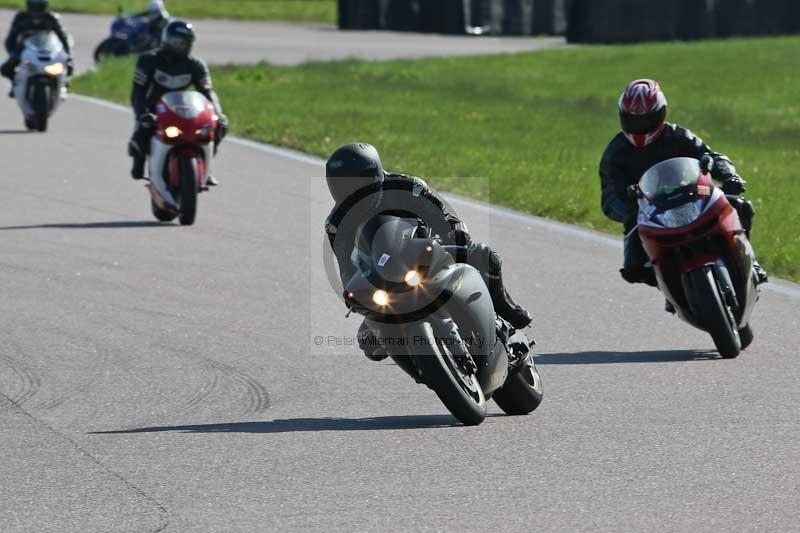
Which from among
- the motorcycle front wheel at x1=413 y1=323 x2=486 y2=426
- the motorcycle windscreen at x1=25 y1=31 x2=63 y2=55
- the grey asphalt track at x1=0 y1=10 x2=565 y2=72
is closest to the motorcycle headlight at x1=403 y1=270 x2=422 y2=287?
the motorcycle front wheel at x1=413 y1=323 x2=486 y2=426

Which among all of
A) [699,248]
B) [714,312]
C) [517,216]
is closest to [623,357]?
[714,312]

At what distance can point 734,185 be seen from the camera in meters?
9.91

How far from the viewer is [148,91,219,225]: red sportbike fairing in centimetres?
1465

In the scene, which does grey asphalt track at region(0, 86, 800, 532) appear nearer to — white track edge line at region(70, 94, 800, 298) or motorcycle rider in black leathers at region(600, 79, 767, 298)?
white track edge line at region(70, 94, 800, 298)

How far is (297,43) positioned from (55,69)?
1996cm

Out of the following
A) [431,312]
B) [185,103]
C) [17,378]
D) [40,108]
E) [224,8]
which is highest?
[431,312]

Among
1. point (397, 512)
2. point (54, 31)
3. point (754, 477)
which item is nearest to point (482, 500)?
point (397, 512)

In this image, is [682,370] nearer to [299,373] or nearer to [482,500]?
[299,373]

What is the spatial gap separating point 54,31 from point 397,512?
55.6 feet

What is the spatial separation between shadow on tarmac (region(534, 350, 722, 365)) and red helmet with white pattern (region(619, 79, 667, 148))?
1.36 metres

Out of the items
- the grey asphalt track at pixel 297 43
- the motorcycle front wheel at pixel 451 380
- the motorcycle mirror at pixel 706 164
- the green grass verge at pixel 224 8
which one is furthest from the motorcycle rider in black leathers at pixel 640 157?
the green grass verge at pixel 224 8

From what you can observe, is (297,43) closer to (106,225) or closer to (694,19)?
(694,19)

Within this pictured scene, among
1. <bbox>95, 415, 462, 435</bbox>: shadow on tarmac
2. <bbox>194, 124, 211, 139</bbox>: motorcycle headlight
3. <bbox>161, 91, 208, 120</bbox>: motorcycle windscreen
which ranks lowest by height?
<bbox>194, 124, 211, 139</bbox>: motorcycle headlight

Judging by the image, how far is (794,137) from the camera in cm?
2316
